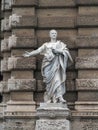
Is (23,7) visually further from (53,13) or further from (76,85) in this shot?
(76,85)

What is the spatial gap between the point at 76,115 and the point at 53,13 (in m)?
3.37

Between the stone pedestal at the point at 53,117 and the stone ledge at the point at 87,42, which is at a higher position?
the stone ledge at the point at 87,42

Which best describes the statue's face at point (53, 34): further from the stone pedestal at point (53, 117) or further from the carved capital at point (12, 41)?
the stone pedestal at point (53, 117)

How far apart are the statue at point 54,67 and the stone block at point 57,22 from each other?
697 mm

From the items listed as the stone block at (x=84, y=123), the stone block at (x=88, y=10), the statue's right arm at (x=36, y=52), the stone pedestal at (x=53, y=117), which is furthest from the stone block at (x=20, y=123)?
the stone block at (x=88, y=10)

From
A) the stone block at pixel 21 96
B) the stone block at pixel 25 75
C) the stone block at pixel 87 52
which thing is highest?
the stone block at pixel 87 52

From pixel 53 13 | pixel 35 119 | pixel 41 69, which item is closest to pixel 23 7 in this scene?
pixel 53 13

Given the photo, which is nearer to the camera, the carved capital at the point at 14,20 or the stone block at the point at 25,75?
the stone block at the point at 25,75

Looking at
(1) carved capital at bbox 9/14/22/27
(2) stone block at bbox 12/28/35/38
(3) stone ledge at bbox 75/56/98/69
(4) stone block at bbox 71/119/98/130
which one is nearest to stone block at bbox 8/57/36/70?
(2) stone block at bbox 12/28/35/38

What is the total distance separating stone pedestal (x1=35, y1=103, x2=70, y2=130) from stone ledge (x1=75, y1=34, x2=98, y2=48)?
82.9 inches

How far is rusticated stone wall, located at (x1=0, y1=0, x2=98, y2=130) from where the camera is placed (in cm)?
1762

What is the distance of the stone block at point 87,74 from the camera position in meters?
17.8

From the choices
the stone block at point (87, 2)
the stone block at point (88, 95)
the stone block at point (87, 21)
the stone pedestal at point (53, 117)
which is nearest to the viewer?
the stone pedestal at point (53, 117)

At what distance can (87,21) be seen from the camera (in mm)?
18047
